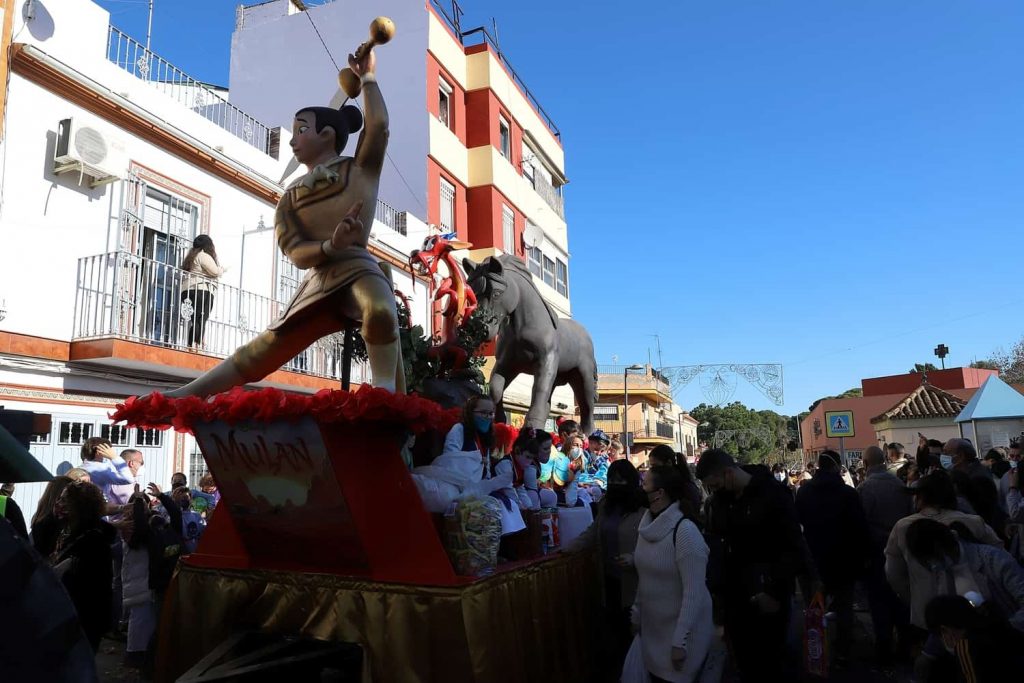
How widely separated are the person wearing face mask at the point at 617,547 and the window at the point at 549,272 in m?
17.2

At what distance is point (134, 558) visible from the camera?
19.5 feet

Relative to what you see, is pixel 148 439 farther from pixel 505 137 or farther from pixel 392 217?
pixel 505 137

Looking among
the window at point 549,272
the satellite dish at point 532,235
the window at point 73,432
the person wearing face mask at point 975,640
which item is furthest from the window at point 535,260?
the person wearing face mask at point 975,640

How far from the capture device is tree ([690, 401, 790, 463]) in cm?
5600

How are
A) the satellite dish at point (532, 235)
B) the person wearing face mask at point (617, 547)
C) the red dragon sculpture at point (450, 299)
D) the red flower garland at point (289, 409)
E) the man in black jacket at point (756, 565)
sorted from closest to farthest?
the red flower garland at point (289, 409) → the man in black jacket at point (756, 565) → the person wearing face mask at point (617, 547) → the red dragon sculpture at point (450, 299) → the satellite dish at point (532, 235)

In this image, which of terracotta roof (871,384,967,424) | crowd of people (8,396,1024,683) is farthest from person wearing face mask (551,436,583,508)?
terracotta roof (871,384,967,424)

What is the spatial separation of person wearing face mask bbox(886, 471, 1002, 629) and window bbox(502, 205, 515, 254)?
1581 centimetres

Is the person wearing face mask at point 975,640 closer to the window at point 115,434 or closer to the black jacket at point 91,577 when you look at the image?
the black jacket at point 91,577

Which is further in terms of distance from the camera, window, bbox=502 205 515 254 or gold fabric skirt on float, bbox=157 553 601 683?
window, bbox=502 205 515 254

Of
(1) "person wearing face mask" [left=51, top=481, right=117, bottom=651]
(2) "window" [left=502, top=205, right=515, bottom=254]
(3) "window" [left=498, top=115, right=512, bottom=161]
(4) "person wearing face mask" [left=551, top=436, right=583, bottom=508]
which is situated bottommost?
(1) "person wearing face mask" [left=51, top=481, right=117, bottom=651]

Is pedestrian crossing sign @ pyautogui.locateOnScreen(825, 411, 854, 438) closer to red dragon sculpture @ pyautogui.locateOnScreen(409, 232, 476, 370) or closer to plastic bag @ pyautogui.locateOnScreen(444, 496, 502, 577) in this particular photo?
red dragon sculpture @ pyautogui.locateOnScreen(409, 232, 476, 370)

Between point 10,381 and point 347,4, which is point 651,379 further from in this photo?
point 10,381

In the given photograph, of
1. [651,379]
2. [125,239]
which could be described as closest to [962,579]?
[125,239]

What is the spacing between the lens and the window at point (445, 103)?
18.4m
